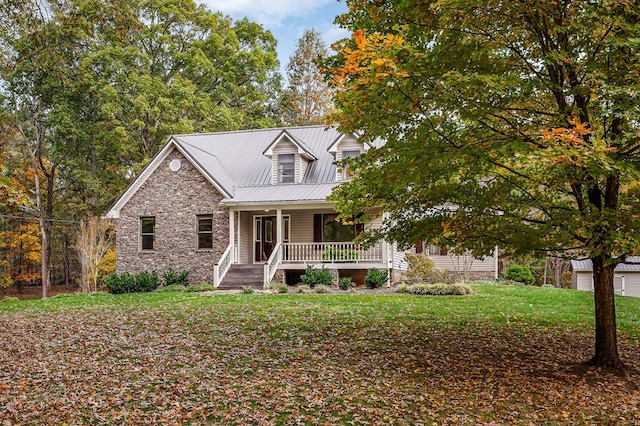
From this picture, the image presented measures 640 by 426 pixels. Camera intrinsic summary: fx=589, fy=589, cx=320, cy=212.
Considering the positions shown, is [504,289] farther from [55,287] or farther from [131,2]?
[55,287]

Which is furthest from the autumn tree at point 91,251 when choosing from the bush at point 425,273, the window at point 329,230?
the bush at point 425,273

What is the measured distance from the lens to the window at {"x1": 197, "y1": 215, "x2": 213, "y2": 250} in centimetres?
2338

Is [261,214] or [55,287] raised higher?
[261,214]

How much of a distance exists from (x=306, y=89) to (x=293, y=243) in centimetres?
1832

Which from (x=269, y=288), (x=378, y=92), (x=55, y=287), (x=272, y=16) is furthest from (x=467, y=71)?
(x=55, y=287)

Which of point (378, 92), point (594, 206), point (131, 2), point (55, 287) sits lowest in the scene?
point (55, 287)

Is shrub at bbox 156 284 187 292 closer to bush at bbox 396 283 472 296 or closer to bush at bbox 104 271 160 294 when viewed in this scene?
bush at bbox 104 271 160 294

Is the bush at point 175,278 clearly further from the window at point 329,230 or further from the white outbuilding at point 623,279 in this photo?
the white outbuilding at point 623,279

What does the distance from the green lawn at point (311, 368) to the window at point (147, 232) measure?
1043 centimetres

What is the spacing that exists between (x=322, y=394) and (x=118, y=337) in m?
4.81

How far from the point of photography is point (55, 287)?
3791 centimetres

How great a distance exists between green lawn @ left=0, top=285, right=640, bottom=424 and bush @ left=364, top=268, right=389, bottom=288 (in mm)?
6789

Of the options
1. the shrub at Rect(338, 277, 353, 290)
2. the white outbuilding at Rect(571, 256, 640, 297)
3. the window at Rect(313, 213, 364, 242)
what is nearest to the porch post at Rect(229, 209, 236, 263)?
the window at Rect(313, 213, 364, 242)

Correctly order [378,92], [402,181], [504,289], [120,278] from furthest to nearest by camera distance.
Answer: [120,278] < [504,289] < [402,181] < [378,92]
